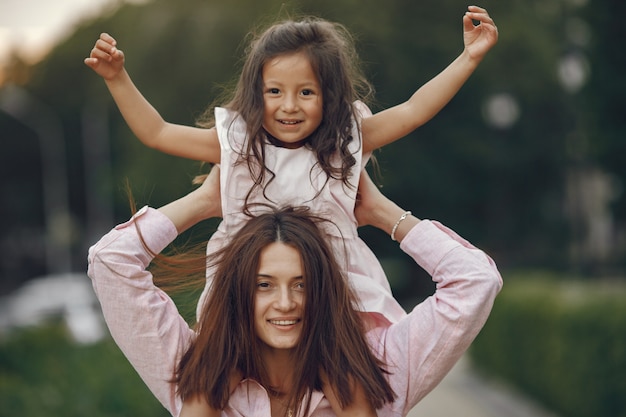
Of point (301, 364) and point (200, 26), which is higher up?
point (301, 364)

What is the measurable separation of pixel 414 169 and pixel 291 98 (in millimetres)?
24571

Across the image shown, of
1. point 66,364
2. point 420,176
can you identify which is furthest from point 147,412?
point 420,176

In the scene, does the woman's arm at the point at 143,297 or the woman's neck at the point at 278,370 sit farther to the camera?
the woman's neck at the point at 278,370

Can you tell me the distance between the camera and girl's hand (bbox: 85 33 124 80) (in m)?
3.24

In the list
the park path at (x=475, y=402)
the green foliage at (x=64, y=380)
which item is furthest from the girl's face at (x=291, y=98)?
the park path at (x=475, y=402)

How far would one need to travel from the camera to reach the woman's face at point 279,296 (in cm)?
318

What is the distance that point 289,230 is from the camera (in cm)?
325

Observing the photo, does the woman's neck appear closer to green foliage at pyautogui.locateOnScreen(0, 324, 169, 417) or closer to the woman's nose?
the woman's nose

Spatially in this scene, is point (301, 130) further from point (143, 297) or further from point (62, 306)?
point (62, 306)

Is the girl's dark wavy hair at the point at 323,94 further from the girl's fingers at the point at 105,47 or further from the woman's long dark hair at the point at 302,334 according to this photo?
the girl's fingers at the point at 105,47

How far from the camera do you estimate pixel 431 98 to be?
3469mm

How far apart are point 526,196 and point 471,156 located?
4.60 m

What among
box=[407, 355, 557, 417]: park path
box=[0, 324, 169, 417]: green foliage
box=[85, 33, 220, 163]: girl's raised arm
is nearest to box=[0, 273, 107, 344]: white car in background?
box=[407, 355, 557, 417]: park path

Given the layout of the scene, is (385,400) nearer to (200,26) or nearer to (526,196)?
(200,26)
